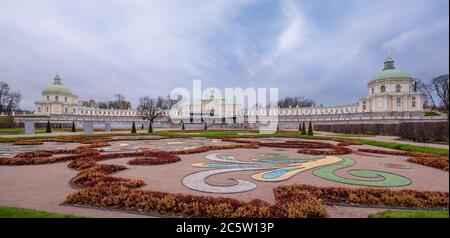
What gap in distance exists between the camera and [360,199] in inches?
197

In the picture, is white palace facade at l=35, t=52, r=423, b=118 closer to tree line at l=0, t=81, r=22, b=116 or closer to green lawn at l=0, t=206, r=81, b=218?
tree line at l=0, t=81, r=22, b=116

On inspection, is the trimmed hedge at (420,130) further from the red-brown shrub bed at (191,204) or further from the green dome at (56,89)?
the green dome at (56,89)

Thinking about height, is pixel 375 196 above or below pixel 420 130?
below

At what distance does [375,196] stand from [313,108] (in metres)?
98.0

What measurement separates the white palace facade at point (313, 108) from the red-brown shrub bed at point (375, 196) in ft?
250

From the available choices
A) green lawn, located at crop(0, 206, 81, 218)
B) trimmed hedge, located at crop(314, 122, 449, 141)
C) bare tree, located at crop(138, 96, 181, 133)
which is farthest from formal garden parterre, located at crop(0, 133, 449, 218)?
bare tree, located at crop(138, 96, 181, 133)

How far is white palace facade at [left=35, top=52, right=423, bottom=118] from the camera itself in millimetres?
69562

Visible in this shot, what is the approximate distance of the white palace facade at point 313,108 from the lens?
6956cm

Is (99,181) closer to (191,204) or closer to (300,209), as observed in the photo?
(191,204)

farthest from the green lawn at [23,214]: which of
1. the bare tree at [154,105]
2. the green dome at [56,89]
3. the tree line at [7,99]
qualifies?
the green dome at [56,89]

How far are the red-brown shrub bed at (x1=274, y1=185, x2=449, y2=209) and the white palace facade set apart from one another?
7614 cm

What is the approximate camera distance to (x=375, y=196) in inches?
203

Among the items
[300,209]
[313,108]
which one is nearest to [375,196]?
[300,209]
